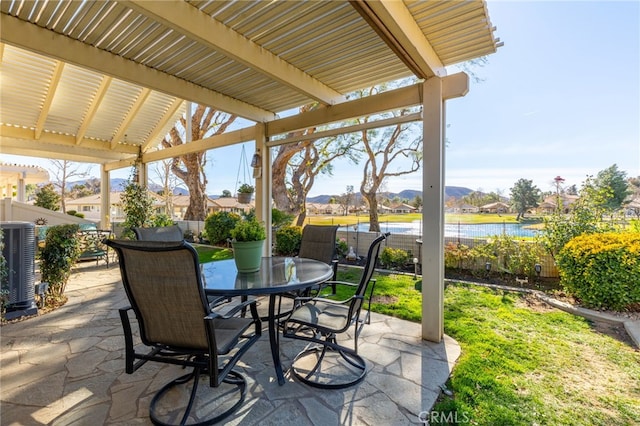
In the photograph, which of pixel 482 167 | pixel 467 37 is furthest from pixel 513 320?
pixel 482 167

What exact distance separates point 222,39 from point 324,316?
108 inches

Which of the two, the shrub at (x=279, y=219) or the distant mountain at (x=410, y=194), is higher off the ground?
the distant mountain at (x=410, y=194)

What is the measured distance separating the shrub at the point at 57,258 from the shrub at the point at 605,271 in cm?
697

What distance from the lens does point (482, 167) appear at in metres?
15.7

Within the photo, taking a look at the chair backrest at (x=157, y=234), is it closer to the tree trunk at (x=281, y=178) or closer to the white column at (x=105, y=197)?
the white column at (x=105, y=197)

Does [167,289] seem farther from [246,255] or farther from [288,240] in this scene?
[288,240]

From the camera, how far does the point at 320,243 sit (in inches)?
142

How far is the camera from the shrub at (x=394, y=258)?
20.4 ft

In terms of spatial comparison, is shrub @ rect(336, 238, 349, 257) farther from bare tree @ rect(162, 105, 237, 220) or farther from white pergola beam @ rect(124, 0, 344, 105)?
bare tree @ rect(162, 105, 237, 220)

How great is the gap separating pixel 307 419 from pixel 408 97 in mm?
3303

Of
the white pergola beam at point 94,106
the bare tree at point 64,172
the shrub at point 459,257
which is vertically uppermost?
the bare tree at point 64,172

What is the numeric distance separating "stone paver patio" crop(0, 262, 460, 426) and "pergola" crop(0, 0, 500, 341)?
59 centimetres

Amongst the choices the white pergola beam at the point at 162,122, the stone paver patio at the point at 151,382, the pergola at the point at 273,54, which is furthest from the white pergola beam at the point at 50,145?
the stone paver patio at the point at 151,382

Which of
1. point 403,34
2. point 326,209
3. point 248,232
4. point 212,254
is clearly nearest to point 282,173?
point 326,209
